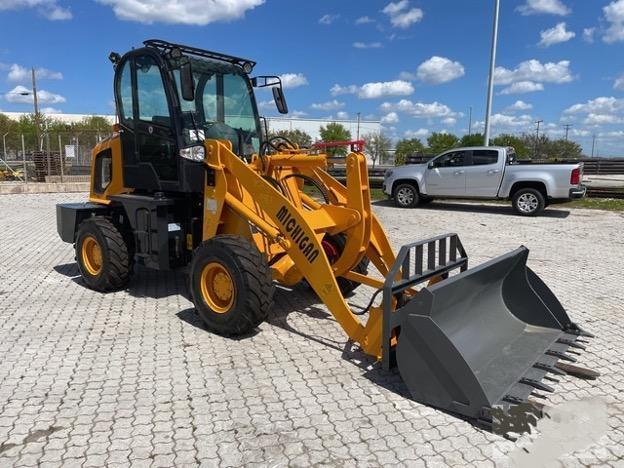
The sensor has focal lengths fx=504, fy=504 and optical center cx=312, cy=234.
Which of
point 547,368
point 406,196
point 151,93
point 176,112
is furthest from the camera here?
point 406,196

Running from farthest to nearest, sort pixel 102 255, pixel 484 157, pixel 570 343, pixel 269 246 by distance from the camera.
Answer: pixel 484 157
pixel 102 255
pixel 269 246
pixel 570 343

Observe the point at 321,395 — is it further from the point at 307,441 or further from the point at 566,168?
the point at 566,168

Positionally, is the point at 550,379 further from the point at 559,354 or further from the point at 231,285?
the point at 231,285

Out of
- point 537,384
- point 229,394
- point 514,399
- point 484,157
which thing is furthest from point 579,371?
point 484,157

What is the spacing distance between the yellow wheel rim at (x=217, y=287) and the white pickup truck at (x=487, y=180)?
38.0ft

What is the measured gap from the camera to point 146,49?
563 centimetres

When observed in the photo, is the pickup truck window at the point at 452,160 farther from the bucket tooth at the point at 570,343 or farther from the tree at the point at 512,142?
the tree at the point at 512,142

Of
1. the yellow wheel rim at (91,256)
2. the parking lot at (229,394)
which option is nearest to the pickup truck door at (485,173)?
the parking lot at (229,394)

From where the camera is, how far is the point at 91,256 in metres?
6.36

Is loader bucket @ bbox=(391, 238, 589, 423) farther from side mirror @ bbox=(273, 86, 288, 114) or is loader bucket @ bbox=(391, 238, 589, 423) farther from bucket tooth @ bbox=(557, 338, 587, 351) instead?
side mirror @ bbox=(273, 86, 288, 114)

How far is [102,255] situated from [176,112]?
1925 millimetres

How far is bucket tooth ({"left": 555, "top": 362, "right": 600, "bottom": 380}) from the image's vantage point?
12.9ft

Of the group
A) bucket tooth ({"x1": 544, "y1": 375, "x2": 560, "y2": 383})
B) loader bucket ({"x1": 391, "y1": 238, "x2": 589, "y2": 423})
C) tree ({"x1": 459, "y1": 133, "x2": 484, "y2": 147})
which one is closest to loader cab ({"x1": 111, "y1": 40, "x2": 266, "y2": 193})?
loader bucket ({"x1": 391, "y1": 238, "x2": 589, "y2": 423})

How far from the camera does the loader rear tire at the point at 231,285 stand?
4.39 meters
